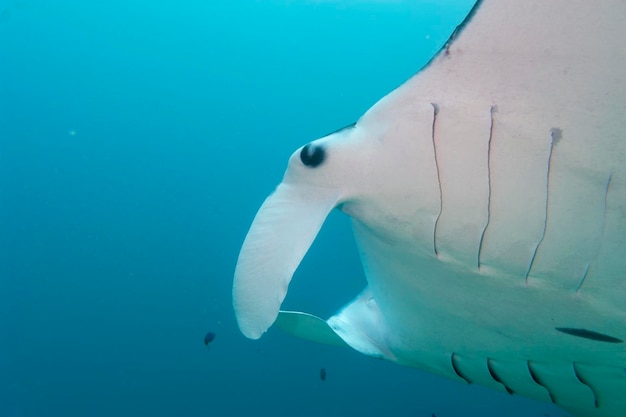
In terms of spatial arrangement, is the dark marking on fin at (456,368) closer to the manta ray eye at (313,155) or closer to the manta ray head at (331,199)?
the manta ray head at (331,199)

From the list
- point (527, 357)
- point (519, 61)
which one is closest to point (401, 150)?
point (519, 61)

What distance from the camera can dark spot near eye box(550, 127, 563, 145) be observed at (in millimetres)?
888

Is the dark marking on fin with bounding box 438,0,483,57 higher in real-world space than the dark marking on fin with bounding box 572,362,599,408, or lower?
higher

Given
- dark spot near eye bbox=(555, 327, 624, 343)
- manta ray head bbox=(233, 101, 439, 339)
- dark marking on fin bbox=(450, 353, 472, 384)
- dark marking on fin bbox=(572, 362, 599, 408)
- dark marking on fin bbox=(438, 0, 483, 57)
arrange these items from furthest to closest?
1. dark marking on fin bbox=(450, 353, 472, 384)
2. dark marking on fin bbox=(572, 362, 599, 408)
3. dark spot near eye bbox=(555, 327, 624, 343)
4. manta ray head bbox=(233, 101, 439, 339)
5. dark marking on fin bbox=(438, 0, 483, 57)

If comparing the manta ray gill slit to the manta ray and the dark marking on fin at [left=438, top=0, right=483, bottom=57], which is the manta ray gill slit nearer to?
the manta ray

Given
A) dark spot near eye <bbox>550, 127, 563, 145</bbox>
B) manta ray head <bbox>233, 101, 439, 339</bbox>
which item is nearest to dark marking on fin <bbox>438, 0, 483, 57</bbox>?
manta ray head <bbox>233, 101, 439, 339</bbox>

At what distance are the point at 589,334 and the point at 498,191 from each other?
0.47 meters

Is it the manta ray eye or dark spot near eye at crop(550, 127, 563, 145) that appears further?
the manta ray eye

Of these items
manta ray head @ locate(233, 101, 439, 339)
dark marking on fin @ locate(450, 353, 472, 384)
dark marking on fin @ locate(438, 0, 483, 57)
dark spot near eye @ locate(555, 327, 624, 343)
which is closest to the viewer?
dark marking on fin @ locate(438, 0, 483, 57)

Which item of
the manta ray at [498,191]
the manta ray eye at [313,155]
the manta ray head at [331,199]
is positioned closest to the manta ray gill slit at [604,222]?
the manta ray at [498,191]

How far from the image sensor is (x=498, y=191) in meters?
0.96

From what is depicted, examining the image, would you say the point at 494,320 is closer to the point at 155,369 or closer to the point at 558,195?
the point at 558,195

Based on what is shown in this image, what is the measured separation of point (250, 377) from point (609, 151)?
9911mm

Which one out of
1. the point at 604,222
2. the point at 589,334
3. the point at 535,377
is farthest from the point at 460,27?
the point at 535,377
